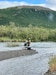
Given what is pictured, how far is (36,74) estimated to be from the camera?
30.6 metres

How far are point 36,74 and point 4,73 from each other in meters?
3.47

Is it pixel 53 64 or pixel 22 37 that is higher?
pixel 53 64

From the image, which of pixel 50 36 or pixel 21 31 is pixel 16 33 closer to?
pixel 21 31

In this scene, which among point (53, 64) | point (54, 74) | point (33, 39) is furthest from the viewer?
point (33, 39)

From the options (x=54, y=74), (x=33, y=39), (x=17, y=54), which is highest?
(x=54, y=74)

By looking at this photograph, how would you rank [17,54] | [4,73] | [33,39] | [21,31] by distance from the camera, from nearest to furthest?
1. [4,73]
2. [17,54]
3. [33,39]
4. [21,31]

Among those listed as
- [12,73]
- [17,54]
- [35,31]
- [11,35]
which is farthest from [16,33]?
[12,73]

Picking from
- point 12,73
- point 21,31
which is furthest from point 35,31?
point 12,73

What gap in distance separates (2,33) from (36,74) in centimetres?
15195

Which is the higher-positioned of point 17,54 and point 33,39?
point 17,54

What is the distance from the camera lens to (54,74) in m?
26.5

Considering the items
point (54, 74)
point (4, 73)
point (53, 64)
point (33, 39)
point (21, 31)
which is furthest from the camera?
point (21, 31)

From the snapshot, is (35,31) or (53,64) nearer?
(53,64)

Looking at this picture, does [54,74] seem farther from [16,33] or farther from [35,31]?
[35,31]
